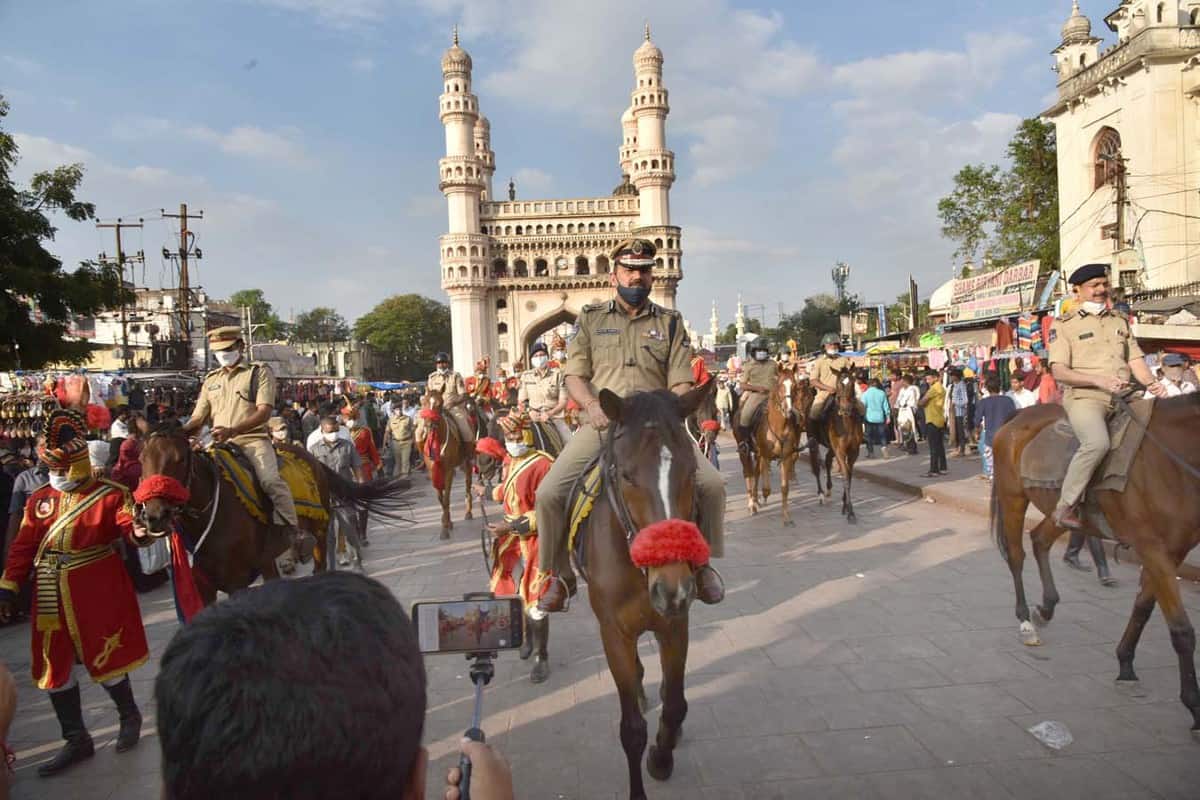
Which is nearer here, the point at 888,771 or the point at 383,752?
the point at 383,752

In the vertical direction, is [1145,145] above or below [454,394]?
above

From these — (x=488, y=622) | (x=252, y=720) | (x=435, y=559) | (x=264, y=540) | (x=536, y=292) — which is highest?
(x=536, y=292)

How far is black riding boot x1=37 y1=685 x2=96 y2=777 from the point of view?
405cm

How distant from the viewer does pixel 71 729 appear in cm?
410

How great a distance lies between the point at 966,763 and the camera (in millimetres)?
3594

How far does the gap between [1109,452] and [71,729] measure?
6.22 meters

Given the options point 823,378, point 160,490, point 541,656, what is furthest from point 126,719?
point 823,378

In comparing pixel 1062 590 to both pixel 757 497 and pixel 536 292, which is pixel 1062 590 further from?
Answer: pixel 536 292

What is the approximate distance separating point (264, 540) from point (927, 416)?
11.3 meters

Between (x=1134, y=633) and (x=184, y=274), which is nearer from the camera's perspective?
(x=1134, y=633)

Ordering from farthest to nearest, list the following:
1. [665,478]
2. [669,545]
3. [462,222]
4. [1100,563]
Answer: [462,222] → [1100,563] → [665,478] → [669,545]

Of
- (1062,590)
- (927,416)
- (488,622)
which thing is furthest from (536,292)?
(488,622)

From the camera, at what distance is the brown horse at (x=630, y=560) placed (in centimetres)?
292

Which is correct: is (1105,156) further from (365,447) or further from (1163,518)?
(1163,518)
